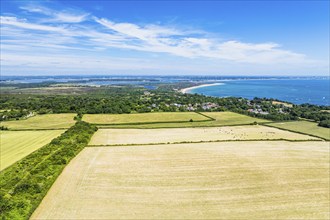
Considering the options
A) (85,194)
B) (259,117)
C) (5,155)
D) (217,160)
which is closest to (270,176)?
(217,160)

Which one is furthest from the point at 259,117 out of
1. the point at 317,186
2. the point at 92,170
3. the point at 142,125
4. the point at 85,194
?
the point at 85,194

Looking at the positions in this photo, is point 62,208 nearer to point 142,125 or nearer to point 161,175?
point 161,175

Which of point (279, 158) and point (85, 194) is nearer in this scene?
point (85, 194)

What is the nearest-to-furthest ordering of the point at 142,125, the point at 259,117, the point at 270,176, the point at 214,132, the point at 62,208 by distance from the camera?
1. the point at 62,208
2. the point at 270,176
3. the point at 214,132
4. the point at 142,125
5. the point at 259,117

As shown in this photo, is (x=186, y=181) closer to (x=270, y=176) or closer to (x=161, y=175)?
(x=161, y=175)

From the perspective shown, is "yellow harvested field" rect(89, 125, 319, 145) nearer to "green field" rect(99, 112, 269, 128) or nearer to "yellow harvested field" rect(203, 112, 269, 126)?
"green field" rect(99, 112, 269, 128)

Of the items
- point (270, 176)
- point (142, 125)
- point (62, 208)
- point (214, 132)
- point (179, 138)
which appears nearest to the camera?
point (62, 208)
